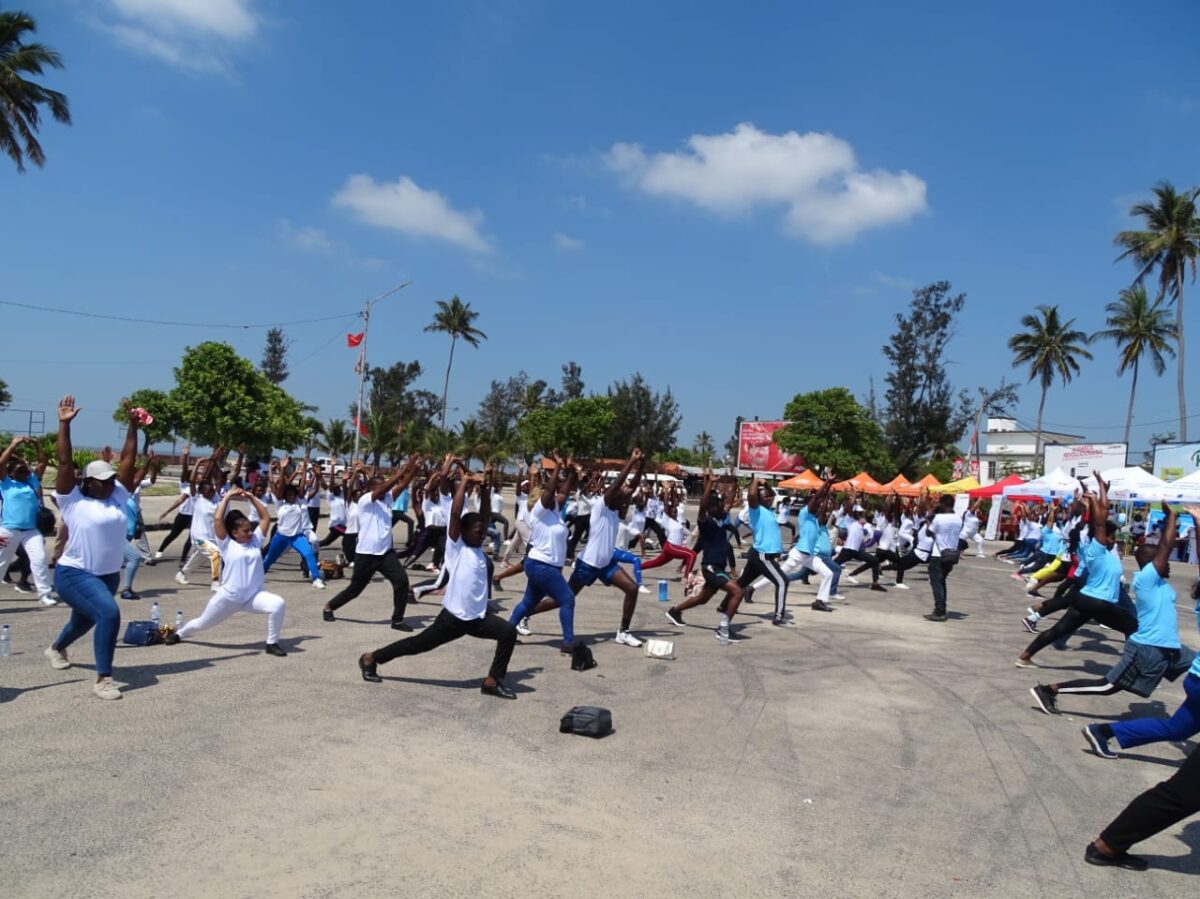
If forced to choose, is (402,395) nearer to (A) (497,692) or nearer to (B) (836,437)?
(B) (836,437)

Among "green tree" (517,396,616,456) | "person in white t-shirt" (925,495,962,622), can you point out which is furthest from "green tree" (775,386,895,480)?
"person in white t-shirt" (925,495,962,622)

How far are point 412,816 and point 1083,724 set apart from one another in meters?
6.00

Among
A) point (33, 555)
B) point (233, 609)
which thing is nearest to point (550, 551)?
point (233, 609)

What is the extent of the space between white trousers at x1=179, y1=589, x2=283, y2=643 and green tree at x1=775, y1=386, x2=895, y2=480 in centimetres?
5514

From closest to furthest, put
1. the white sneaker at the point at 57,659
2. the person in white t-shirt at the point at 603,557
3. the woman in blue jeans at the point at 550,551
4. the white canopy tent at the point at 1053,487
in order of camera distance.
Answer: the white sneaker at the point at 57,659 → the woman in blue jeans at the point at 550,551 → the person in white t-shirt at the point at 603,557 → the white canopy tent at the point at 1053,487

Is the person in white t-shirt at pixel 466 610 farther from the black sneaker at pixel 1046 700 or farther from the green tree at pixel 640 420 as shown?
the green tree at pixel 640 420

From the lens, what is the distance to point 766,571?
37.2 feet

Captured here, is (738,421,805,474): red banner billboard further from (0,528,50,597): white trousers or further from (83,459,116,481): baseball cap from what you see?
(83,459,116,481): baseball cap

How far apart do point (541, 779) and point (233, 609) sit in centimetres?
410

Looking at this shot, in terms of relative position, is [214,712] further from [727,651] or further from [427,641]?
[727,651]


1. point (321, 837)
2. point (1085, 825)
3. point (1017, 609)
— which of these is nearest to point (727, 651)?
point (1085, 825)

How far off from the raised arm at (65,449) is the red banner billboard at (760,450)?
226 feet

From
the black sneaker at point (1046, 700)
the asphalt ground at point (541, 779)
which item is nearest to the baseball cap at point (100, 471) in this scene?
the asphalt ground at point (541, 779)

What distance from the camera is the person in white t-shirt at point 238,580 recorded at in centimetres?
792
